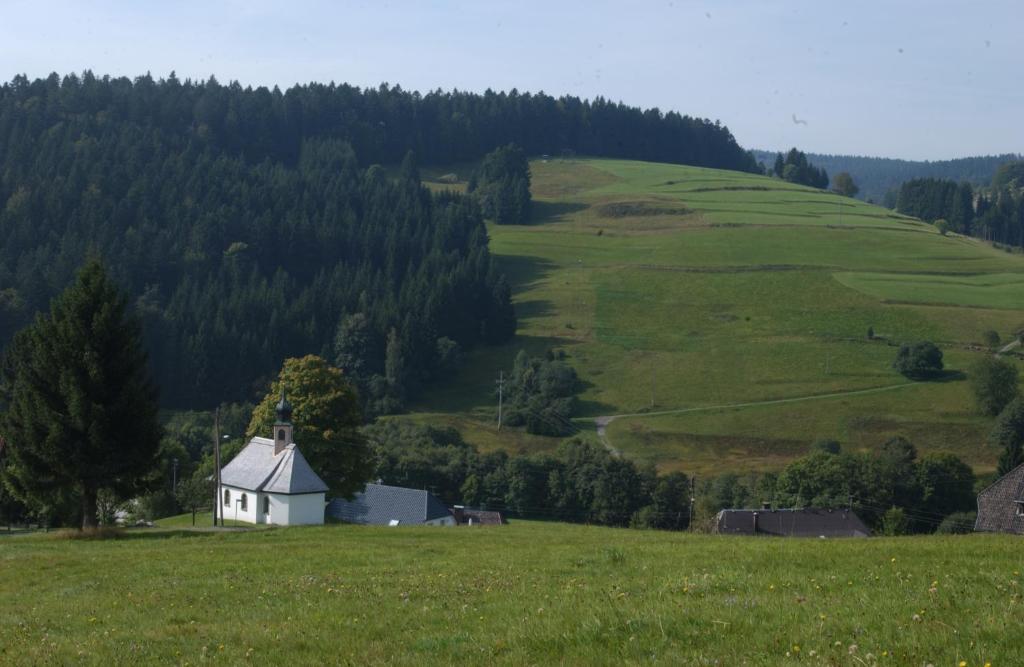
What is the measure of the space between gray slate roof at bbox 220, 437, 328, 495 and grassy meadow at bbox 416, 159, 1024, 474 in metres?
35.5

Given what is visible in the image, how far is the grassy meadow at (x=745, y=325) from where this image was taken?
88812 millimetres

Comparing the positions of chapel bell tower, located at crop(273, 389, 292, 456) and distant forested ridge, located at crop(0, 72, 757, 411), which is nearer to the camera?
chapel bell tower, located at crop(273, 389, 292, 456)

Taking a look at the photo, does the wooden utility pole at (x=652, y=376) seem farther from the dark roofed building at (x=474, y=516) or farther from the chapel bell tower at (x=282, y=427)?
the chapel bell tower at (x=282, y=427)

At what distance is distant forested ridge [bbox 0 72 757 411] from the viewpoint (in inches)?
4631

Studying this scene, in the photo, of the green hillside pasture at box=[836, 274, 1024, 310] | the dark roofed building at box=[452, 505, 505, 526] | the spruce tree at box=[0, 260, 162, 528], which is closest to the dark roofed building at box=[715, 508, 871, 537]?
the dark roofed building at box=[452, 505, 505, 526]

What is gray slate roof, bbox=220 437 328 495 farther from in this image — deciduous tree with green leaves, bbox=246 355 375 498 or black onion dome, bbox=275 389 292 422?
deciduous tree with green leaves, bbox=246 355 375 498

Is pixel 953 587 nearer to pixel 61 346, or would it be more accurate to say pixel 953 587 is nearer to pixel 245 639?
pixel 245 639

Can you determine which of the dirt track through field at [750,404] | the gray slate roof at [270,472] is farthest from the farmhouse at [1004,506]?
the dirt track through field at [750,404]

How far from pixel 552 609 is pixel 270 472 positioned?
4190 cm

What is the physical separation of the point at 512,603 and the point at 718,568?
3.35m

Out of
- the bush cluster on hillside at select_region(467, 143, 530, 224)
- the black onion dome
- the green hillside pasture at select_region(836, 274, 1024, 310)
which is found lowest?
the black onion dome

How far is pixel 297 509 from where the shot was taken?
5188 cm

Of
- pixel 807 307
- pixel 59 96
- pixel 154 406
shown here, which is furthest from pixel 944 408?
pixel 59 96

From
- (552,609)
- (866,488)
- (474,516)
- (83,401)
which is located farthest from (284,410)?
(552,609)
